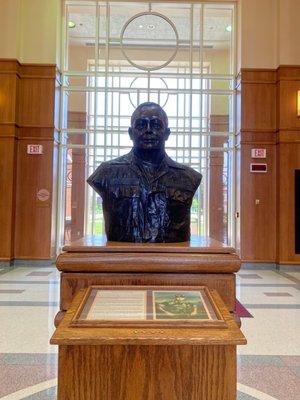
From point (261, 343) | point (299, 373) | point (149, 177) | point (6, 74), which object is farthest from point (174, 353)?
point (6, 74)

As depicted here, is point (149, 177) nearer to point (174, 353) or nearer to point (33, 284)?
point (174, 353)

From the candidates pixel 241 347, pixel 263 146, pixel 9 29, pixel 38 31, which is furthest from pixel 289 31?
pixel 241 347

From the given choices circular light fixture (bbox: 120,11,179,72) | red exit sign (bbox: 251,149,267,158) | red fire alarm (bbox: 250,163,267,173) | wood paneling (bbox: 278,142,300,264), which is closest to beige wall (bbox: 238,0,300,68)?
circular light fixture (bbox: 120,11,179,72)

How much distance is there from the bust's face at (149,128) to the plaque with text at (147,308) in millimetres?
1145

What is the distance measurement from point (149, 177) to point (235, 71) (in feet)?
22.6

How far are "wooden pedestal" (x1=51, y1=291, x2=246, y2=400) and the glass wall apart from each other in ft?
24.4

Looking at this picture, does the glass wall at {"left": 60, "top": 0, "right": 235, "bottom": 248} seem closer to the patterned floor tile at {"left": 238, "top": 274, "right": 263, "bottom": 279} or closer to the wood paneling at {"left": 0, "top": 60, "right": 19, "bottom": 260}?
the wood paneling at {"left": 0, "top": 60, "right": 19, "bottom": 260}

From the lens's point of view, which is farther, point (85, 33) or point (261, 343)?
point (85, 33)

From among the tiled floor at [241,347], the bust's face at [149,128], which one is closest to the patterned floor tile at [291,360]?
the tiled floor at [241,347]

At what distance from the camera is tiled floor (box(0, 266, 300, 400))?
2.51 meters

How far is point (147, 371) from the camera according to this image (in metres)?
1.24

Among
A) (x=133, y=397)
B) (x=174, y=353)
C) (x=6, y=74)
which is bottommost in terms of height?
(x=133, y=397)

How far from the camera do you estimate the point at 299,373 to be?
2744 millimetres

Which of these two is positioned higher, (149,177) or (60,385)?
(149,177)
